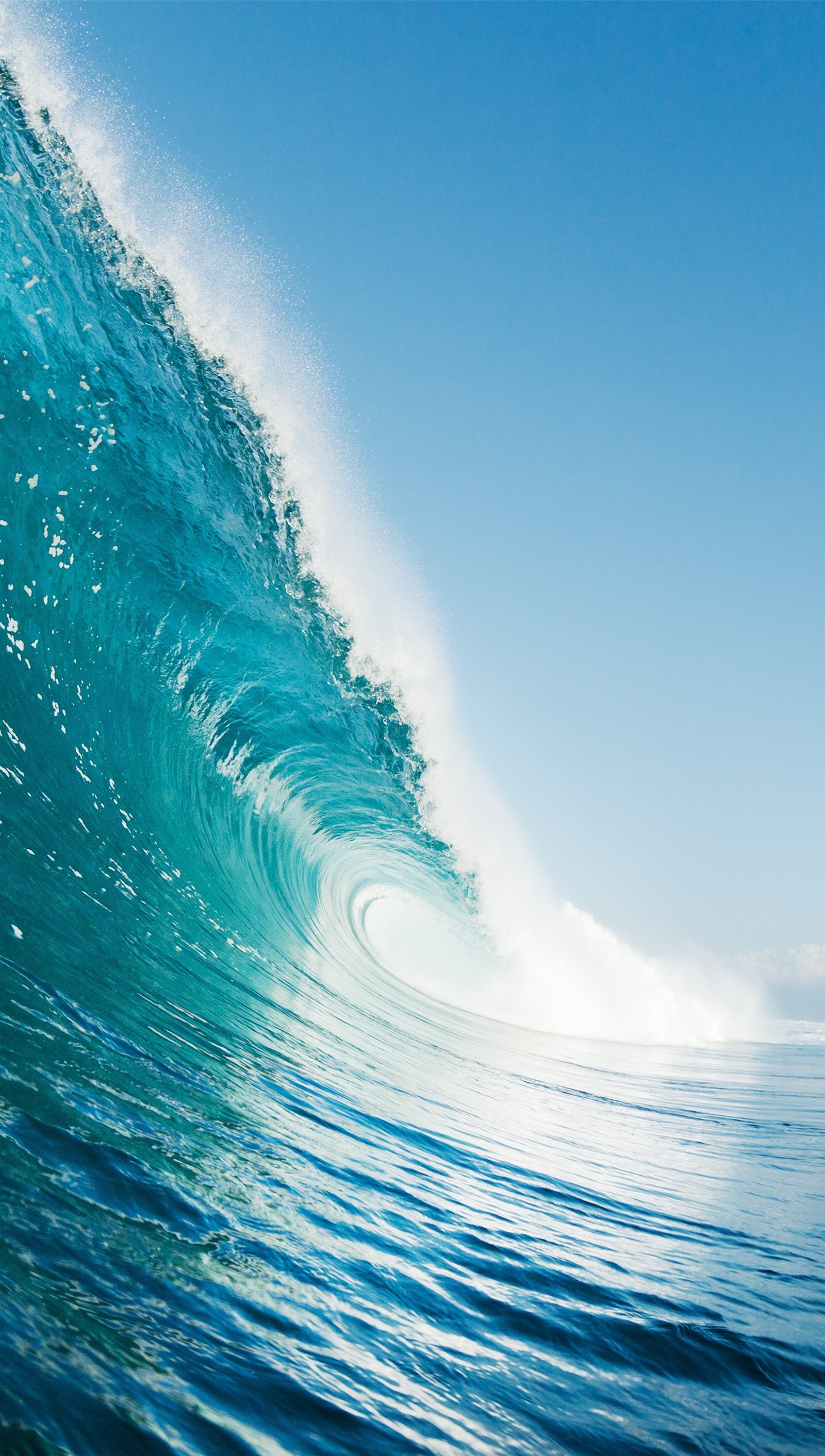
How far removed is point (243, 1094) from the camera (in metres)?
3.86

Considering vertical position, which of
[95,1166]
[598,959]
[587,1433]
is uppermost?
[598,959]

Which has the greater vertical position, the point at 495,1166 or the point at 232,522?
the point at 232,522

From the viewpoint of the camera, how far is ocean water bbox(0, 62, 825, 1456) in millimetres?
1733

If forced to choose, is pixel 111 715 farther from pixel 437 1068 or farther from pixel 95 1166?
pixel 95 1166

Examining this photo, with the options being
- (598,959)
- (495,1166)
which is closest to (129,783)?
(495,1166)

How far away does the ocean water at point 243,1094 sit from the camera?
1733 mm

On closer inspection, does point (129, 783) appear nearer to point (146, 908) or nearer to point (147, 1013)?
point (146, 908)

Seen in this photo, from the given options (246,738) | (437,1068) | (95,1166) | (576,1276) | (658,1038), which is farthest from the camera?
(658,1038)

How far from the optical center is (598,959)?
21250 mm

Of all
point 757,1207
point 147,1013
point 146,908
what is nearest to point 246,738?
point 146,908

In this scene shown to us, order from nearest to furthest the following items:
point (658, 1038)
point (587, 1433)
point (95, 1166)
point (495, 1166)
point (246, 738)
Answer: point (587, 1433) < point (95, 1166) < point (495, 1166) < point (246, 738) < point (658, 1038)

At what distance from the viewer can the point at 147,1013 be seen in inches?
164

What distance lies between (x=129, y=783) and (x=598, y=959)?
57.8 ft

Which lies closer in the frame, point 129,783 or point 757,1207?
point 757,1207
